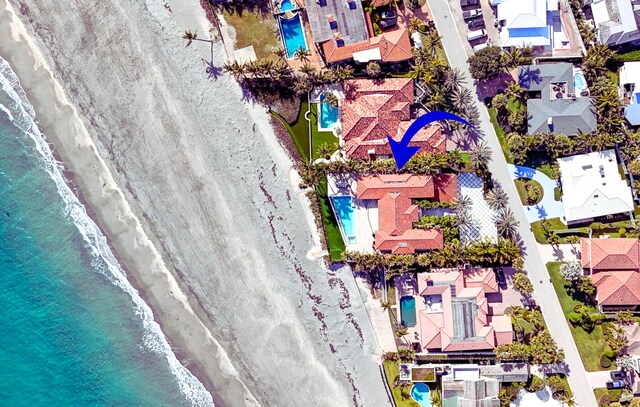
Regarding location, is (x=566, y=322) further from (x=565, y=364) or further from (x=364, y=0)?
(x=364, y=0)

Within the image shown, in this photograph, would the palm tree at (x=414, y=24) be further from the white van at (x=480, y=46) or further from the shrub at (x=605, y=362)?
the shrub at (x=605, y=362)

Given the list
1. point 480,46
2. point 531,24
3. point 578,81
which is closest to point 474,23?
point 480,46

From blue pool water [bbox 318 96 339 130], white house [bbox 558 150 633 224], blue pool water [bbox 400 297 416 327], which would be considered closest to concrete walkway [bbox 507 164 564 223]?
white house [bbox 558 150 633 224]

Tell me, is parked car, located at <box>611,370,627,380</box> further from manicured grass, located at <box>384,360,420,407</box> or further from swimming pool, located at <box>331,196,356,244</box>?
swimming pool, located at <box>331,196,356,244</box>

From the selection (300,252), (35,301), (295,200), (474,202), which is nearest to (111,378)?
(35,301)

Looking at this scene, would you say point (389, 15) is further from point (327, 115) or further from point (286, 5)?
point (327, 115)

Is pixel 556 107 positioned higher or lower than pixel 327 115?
lower
